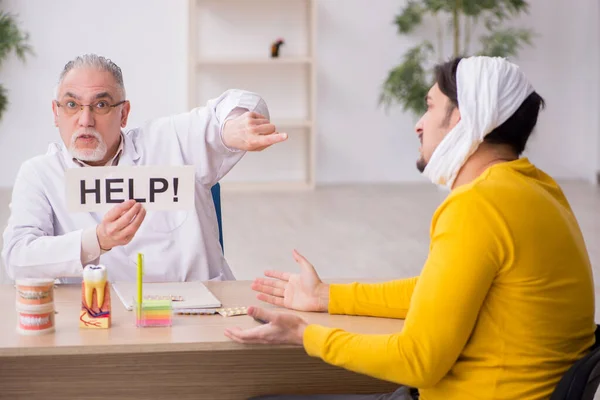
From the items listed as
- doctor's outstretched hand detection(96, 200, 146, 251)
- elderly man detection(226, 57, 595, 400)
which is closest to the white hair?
doctor's outstretched hand detection(96, 200, 146, 251)

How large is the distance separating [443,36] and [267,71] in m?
1.72

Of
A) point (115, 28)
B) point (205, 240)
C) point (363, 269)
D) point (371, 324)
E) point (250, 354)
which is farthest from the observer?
point (115, 28)

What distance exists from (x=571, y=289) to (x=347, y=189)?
685 cm

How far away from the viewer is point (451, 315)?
172cm

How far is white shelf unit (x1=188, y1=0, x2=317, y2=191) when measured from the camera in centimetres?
855

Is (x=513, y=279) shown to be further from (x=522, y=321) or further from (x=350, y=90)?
(x=350, y=90)

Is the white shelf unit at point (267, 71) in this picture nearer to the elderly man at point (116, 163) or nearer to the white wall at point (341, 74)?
the white wall at point (341, 74)

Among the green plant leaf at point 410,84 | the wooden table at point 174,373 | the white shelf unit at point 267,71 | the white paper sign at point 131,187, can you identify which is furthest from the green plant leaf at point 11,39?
the white paper sign at point 131,187

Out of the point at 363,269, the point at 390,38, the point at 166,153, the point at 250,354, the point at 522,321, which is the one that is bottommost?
the point at 363,269

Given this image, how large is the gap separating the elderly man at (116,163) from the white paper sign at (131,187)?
0.33 m

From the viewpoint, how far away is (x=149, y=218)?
8.66 ft

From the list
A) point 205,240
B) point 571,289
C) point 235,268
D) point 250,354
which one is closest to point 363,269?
point 235,268

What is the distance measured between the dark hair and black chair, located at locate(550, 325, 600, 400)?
0.48 meters

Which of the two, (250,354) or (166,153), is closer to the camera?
(250,354)
